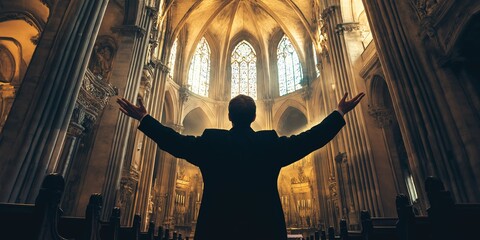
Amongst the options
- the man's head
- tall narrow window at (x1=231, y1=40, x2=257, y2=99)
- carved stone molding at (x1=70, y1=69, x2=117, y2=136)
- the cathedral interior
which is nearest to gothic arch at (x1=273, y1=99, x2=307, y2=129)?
the cathedral interior

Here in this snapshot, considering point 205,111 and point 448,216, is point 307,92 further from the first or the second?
point 448,216

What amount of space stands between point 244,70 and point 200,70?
14.2 ft

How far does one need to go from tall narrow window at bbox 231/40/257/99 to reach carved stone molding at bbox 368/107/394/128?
1405 centimetres

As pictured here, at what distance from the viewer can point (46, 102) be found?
5.58m

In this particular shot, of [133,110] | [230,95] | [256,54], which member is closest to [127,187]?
[133,110]

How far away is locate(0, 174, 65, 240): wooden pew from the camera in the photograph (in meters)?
1.75

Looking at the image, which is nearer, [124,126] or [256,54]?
[124,126]

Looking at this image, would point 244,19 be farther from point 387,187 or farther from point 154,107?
point 387,187

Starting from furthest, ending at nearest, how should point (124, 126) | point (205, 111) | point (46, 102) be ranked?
point (205, 111) < point (124, 126) < point (46, 102)

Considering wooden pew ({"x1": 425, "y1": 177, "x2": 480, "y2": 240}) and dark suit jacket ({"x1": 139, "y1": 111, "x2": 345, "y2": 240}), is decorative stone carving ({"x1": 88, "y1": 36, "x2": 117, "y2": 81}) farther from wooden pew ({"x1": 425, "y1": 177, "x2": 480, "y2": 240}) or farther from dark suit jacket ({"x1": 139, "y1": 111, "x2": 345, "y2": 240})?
wooden pew ({"x1": 425, "y1": 177, "x2": 480, "y2": 240})

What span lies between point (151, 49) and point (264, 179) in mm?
14851

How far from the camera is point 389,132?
1097cm

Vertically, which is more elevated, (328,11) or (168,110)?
(328,11)

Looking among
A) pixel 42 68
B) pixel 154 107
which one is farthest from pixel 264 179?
pixel 154 107
